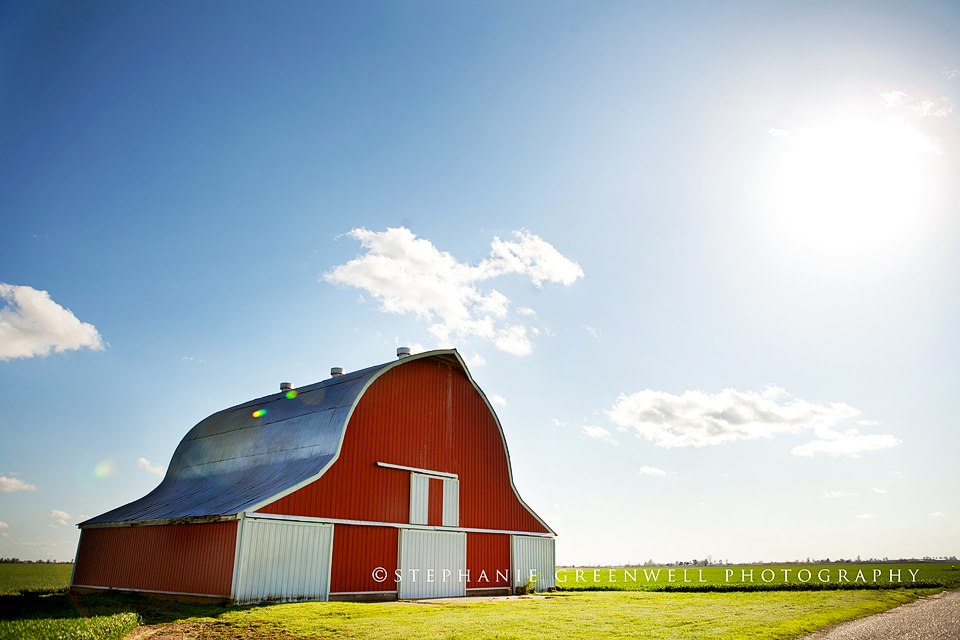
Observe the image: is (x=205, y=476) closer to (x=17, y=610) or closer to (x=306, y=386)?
(x=306, y=386)

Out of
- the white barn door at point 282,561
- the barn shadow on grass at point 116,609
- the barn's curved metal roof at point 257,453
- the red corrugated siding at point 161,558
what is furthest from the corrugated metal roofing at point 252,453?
the barn shadow on grass at point 116,609

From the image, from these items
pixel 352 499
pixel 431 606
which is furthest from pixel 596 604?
pixel 352 499

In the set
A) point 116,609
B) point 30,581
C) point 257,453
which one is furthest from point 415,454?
point 30,581

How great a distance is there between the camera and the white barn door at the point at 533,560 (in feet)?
87.1

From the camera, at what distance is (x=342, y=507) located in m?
20.7

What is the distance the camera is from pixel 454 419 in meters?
25.8

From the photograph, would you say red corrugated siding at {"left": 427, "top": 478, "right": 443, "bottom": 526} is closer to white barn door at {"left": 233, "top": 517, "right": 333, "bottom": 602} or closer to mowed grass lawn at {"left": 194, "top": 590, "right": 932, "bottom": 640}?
mowed grass lawn at {"left": 194, "top": 590, "right": 932, "bottom": 640}

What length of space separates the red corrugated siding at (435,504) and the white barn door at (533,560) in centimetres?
444

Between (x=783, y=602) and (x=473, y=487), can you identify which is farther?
(x=473, y=487)

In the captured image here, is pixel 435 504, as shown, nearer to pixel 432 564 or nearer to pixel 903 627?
pixel 432 564

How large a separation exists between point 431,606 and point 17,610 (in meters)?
9.99

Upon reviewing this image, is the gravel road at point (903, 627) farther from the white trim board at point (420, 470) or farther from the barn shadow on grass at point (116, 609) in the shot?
the white trim board at point (420, 470)

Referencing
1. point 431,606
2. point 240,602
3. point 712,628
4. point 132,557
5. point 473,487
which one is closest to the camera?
point 712,628

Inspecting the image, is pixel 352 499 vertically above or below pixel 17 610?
above
